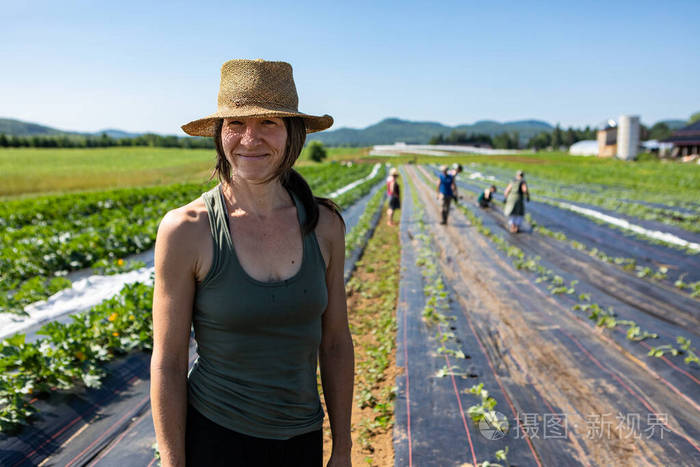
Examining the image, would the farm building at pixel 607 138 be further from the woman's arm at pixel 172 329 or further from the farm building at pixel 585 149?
the woman's arm at pixel 172 329

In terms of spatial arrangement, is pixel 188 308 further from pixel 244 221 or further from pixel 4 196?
pixel 4 196

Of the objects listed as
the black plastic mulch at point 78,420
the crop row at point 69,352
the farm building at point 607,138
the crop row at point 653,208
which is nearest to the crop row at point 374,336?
the crop row at point 69,352

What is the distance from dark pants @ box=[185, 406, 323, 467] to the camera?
1525 millimetres

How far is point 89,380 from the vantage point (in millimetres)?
4219

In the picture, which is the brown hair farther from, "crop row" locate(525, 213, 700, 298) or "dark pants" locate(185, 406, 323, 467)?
"crop row" locate(525, 213, 700, 298)

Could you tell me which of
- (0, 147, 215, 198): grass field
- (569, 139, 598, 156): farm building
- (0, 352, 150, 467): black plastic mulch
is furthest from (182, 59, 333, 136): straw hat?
(569, 139, 598, 156): farm building

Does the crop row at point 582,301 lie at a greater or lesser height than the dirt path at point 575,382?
greater

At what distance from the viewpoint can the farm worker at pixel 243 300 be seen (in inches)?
56.7

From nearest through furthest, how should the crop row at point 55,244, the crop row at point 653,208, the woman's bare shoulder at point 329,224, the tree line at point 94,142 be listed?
the woman's bare shoulder at point 329,224 → the crop row at point 55,244 → the crop row at point 653,208 → the tree line at point 94,142

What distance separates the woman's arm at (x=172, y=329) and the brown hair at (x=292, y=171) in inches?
11.1

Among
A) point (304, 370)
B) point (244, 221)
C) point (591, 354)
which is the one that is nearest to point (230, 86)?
point (244, 221)

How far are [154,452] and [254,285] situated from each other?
2821 millimetres

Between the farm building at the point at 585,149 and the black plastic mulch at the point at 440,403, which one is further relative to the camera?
the farm building at the point at 585,149

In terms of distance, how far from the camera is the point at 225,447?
1526 millimetres
